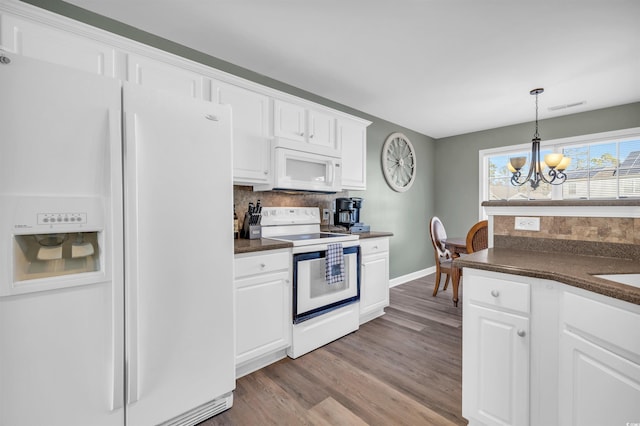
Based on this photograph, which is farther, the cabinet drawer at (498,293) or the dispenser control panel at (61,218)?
the cabinet drawer at (498,293)

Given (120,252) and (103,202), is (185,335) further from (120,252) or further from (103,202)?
(103,202)

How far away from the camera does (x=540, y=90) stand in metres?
3.23

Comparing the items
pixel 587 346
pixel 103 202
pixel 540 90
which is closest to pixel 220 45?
pixel 103 202

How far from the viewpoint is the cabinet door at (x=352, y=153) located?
10.5ft

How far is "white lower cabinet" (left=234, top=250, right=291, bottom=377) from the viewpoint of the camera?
201cm

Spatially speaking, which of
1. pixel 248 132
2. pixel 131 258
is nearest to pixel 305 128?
pixel 248 132

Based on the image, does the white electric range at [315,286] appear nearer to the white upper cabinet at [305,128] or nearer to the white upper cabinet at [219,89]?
the white upper cabinet at [219,89]

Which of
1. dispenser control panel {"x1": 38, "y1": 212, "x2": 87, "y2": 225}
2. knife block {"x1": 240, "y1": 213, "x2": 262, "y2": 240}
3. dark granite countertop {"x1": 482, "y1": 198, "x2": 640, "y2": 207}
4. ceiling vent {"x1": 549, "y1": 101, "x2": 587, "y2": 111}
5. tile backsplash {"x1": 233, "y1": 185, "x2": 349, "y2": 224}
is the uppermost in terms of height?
ceiling vent {"x1": 549, "y1": 101, "x2": 587, "y2": 111}

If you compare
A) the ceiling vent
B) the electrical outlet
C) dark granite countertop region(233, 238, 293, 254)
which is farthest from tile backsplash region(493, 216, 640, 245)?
the ceiling vent

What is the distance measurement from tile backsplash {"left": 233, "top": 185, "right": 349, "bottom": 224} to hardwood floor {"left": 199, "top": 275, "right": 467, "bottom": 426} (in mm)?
1402

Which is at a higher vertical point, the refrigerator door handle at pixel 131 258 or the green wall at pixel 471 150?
the green wall at pixel 471 150

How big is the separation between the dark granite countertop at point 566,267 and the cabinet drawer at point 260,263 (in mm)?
1238

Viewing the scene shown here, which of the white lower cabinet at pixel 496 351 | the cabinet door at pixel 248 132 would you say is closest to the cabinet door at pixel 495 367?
the white lower cabinet at pixel 496 351

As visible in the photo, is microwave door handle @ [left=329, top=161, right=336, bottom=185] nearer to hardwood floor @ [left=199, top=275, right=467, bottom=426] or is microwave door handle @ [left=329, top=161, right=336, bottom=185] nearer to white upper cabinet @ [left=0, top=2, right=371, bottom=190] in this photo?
white upper cabinet @ [left=0, top=2, right=371, bottom=190]
